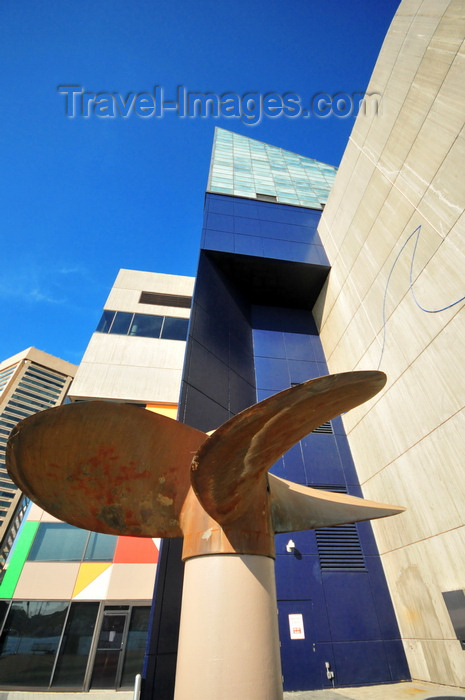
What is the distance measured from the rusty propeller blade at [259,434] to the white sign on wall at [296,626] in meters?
6.26

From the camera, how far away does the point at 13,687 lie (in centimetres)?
855

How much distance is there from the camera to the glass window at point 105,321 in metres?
15.5

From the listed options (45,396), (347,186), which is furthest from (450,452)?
(45,396)

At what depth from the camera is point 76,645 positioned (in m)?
9.07

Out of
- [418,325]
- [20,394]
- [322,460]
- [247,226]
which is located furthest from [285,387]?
[20,394]

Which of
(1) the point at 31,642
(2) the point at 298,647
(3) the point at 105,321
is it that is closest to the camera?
(2) the point at 298,647

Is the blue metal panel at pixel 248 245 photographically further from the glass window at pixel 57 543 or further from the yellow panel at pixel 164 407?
the glass window at pixel 57 543

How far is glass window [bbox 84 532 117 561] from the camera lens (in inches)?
401

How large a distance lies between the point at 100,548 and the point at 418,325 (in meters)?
11.9

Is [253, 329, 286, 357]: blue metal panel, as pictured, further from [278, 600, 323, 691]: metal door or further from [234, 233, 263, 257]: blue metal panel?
[278, 600, 323, 691]: metal door

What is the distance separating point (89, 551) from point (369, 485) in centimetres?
929

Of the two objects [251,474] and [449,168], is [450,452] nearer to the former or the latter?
[251,474]

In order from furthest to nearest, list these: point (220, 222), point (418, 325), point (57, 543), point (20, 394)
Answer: point (20, 394) → point (220, 222) → point (57, 543) → point (418, 325)

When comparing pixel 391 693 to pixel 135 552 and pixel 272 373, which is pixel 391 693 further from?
pixel 272 373
